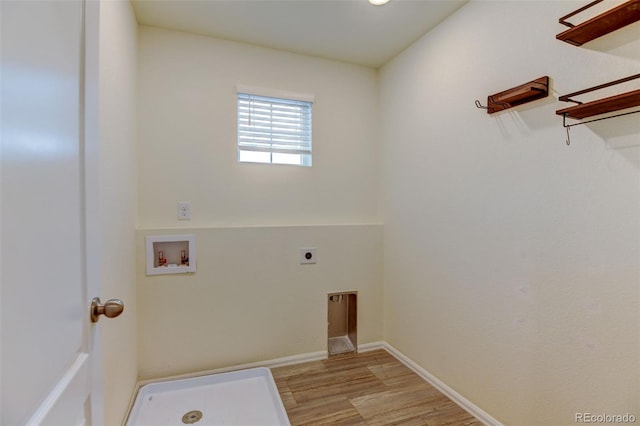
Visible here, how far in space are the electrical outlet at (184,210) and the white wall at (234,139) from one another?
0.12 feet

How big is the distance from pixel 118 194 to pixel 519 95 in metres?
2.03

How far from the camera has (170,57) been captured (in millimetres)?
2145

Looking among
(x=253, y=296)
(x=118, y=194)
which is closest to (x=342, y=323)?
(x=253, y=296)

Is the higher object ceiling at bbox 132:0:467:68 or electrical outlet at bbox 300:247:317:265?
ceiling at bbox 132:0:467:68

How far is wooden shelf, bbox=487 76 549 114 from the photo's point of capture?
4.64 ft

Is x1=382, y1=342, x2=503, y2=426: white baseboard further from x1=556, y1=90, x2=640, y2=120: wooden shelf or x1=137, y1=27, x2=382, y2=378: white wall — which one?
x1=556, y1=90, x2=640, y2=120: wooden shelf

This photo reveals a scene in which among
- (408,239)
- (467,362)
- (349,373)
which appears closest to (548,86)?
(408,239)

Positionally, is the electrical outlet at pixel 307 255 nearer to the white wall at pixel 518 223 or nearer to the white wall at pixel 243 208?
the white wall at pixel 243 208

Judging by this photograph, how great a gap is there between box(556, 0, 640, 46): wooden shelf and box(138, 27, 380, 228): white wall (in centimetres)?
157

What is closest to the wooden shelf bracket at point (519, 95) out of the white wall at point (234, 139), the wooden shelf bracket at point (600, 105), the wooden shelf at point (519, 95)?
the wooden shelf at point (519, 95)

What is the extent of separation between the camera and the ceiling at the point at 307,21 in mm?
1876

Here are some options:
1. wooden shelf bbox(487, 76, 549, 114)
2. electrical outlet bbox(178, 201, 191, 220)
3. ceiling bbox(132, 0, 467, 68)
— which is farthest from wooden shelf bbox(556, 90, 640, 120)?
electrical outlet bbox(178, 201, 191, 220)

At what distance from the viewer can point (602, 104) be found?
1.12m

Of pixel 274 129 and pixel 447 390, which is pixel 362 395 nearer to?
pixel 447 390
